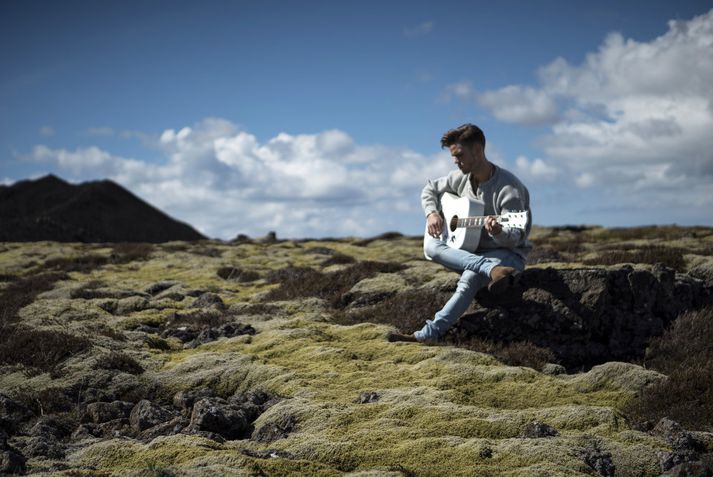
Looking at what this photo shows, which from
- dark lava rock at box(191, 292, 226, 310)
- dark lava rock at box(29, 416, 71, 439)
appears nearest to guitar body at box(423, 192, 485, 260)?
dark lava rock at box(191, 292, 226, 310)

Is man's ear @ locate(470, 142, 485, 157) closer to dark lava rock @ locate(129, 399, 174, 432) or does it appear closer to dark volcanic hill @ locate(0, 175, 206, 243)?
dark lava rock @ locate(129, 399, 174, 432)

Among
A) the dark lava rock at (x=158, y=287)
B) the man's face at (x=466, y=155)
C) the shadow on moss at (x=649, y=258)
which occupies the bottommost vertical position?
the dark lava rock at (x=158, y=287)

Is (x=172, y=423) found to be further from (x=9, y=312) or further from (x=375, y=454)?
(x=9, y=312)

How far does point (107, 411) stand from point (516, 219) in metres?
6.72

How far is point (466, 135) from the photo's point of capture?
11.2 m

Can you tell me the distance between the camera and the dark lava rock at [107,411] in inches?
347

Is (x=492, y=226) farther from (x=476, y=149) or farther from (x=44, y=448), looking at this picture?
(x=44, y=448)

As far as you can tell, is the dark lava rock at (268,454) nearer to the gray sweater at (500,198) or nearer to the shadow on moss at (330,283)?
the gray sweater at (500,198)

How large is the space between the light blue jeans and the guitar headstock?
64 centimetres

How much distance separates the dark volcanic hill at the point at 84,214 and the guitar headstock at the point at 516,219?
170 feet

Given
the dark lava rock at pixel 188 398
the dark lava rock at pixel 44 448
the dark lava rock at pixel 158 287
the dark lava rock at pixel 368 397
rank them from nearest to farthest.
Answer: the dark lava rock at pixel 44 448 < the dark lava rock at pixel 368 397 < the dark lava rock at pixel 188 398 < the dark lava rock at pixel 158 287

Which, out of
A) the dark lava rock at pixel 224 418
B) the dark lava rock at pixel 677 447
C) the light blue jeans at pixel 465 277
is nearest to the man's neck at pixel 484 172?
the light blue jeans at pixel 465 277

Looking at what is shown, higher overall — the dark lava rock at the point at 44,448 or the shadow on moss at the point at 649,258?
the shadow on moss at the point at 649,258

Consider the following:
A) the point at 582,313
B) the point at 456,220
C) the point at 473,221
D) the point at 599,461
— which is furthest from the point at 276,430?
the point at 582,313
